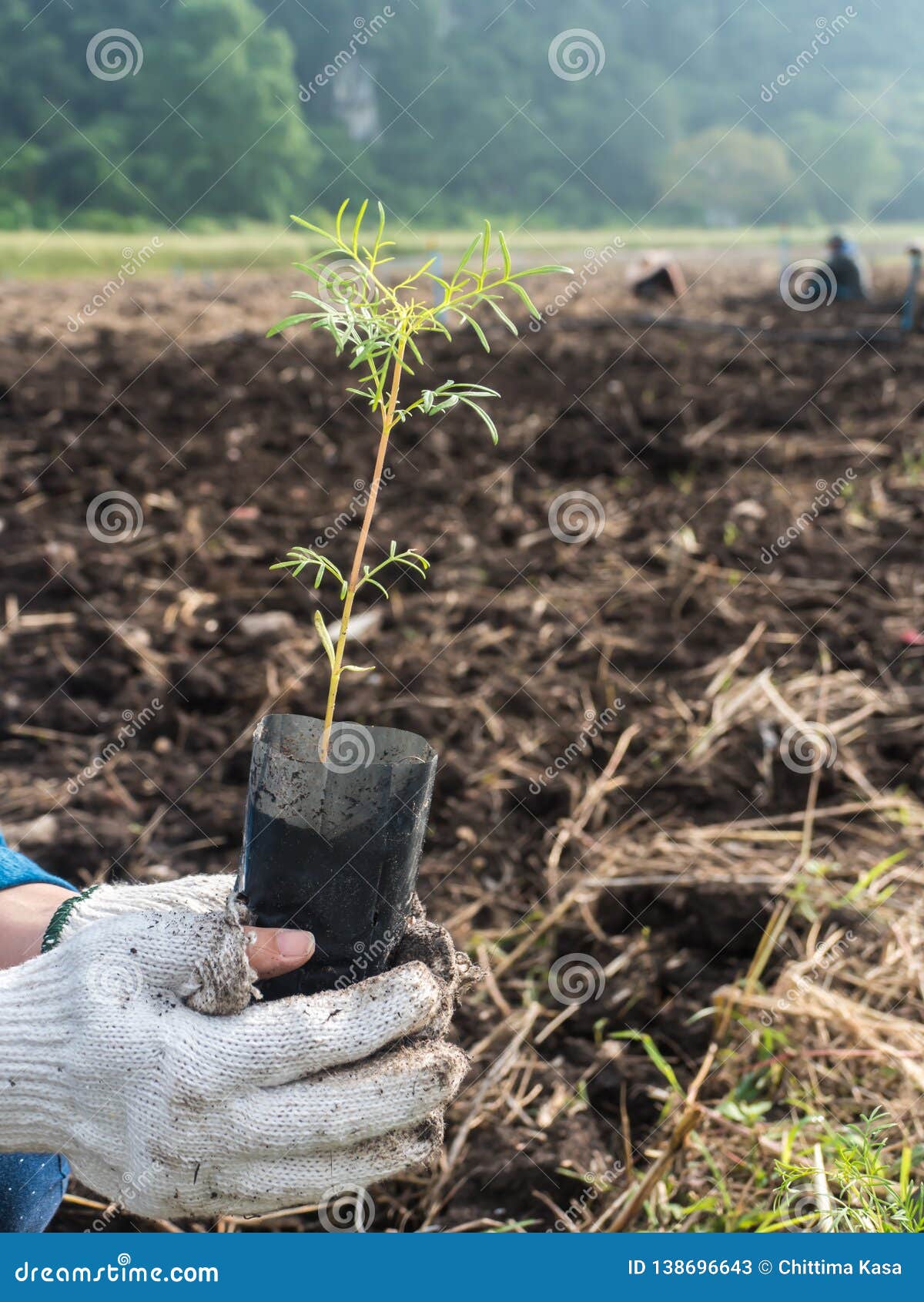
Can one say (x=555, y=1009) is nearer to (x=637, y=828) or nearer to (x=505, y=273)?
(x=637, y=828)

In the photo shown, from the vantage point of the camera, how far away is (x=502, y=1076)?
2.17 meters

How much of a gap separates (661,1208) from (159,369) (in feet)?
21.5

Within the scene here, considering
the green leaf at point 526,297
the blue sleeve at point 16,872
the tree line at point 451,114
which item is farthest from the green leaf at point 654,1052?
the tree line at point 451,114

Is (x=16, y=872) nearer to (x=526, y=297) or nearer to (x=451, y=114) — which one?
(x=526, y=297)

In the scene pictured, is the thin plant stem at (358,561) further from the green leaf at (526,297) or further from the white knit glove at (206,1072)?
the white knit glove at (206,1072)

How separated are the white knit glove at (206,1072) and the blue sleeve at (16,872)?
1.13 ft

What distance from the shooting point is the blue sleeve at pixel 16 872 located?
163 centimetres

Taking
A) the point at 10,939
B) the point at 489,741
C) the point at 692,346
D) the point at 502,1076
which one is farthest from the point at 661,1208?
the point at 692,346

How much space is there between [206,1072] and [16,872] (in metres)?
0.63

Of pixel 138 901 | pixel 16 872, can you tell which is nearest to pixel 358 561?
pixel 138 901

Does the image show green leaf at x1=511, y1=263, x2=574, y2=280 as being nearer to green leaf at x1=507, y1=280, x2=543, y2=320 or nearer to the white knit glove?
green leaf at x1=507, y1=280, x2=543, y2=320

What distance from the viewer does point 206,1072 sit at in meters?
1.20

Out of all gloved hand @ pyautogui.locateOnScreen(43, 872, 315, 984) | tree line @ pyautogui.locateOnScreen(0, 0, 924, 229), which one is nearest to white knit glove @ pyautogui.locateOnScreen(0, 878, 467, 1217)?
gloved hand @ pyautogui.locateOnScreen(43, 872, 315, 984)

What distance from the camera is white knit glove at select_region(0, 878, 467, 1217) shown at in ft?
3.99
